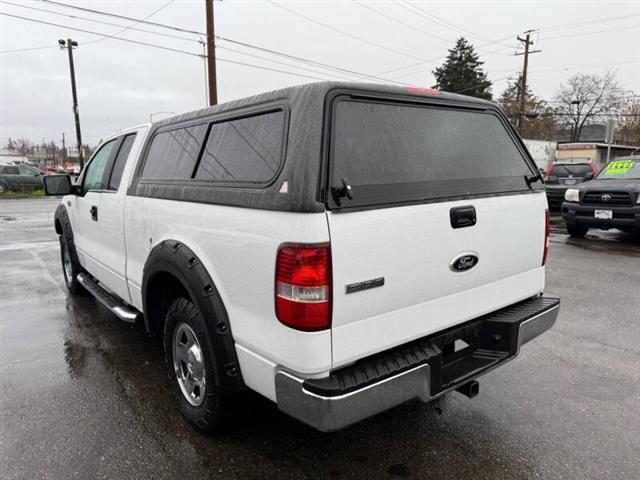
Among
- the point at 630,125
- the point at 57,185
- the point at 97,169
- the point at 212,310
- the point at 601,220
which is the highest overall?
the point at 630,125

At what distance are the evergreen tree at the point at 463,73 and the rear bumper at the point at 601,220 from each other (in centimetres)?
4043

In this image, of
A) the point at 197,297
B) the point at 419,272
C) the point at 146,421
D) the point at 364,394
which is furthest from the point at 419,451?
the point at 146,421

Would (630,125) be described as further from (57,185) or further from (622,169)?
(57,185)

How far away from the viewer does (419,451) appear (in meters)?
2.63

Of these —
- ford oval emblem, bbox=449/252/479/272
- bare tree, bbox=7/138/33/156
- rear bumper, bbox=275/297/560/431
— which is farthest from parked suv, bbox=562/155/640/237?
bare tree, bbox=7/138/33/156

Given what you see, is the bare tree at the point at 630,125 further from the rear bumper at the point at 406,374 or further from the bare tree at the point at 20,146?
the bare tree at the point at 20,146

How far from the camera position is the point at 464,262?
2.47 meters

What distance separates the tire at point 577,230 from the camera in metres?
9.70

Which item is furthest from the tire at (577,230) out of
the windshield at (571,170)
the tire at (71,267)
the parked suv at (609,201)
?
the tire at (71,267)

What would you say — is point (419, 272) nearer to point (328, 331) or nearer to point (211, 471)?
point (328, 331)

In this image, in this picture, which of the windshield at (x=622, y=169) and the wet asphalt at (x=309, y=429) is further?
the windshield at (x=622, y=169)

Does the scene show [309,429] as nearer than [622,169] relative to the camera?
Yes

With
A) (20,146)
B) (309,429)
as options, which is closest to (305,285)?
(309,429)

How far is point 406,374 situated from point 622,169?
32.0ft
